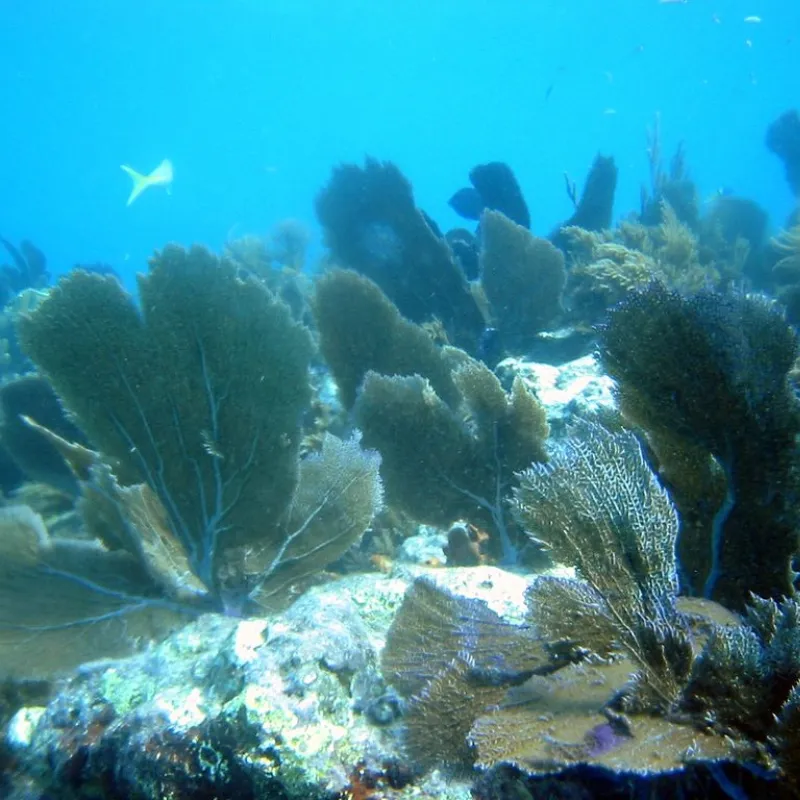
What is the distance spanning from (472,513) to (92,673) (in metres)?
2.47

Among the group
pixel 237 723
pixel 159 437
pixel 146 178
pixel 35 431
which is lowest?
pixel 237 723

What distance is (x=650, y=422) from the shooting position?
7.82 ft

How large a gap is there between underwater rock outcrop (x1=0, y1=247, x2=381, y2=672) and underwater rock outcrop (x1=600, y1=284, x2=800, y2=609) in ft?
5.67

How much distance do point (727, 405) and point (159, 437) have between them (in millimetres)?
2779

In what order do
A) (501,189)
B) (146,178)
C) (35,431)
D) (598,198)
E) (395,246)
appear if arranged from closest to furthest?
(35,431) → (395,246) → (501,189) → (598,198) → (146,178)

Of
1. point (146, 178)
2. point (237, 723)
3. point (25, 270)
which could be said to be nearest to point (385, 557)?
point (237, 723)

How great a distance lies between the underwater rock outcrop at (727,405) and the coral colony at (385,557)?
0.01m

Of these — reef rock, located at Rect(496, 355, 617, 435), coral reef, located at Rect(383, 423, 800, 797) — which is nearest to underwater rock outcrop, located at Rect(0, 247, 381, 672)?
coral reef, located at Rect(383, 423, 800, 797)

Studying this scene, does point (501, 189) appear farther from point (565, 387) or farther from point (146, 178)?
point (146, 178)

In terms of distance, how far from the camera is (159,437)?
3092 mm

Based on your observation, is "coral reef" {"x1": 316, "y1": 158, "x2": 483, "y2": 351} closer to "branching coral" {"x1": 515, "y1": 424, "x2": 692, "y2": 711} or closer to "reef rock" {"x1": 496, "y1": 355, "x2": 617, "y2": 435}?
"reef rock" {"x1": 496, "y1": 355, "x2": 617, "y2": 435}

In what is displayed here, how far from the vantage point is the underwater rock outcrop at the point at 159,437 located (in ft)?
9.86

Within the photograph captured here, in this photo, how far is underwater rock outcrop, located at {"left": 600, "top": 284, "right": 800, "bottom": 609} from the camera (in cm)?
216

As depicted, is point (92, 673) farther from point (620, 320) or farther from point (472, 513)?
point (620, 320)
